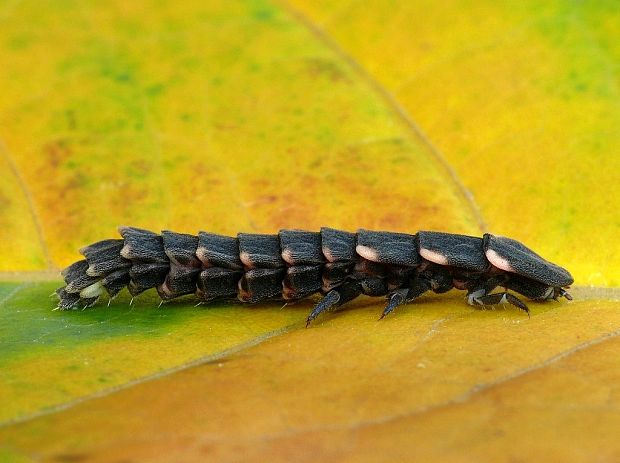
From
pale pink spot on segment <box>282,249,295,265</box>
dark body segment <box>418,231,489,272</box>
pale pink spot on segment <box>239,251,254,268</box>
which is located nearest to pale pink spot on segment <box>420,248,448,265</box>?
dark body segment <box>418,231,489,272</box>

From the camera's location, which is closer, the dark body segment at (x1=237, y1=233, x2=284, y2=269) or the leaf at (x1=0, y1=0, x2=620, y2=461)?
the leaf at (x1=0, y1=0, x2=620, y2=461)

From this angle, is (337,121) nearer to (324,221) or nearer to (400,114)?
(400,114)

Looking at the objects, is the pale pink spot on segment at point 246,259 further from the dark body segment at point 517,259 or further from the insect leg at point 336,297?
the dark body segment at point 517,259

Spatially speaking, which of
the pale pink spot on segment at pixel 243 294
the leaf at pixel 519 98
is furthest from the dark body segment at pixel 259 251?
the leaf at pixel 519 98

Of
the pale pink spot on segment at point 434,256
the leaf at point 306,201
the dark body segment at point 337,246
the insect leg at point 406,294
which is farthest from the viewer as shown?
the dark body segment at point 337,246

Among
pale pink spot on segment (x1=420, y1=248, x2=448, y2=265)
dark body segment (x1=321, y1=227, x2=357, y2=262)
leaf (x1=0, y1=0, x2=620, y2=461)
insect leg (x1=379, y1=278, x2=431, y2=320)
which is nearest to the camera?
leaf (x1=0, y1=0, x2=620, y2=461)

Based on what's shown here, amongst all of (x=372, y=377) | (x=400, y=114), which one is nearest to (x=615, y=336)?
(x=372, y=377)

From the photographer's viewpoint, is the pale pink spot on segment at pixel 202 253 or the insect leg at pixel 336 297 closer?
the insect leg at pixel 336 297

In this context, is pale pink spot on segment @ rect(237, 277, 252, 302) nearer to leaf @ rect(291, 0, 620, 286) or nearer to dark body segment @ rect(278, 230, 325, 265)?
dark body segment @ rect(278, 230, 325, 265)
